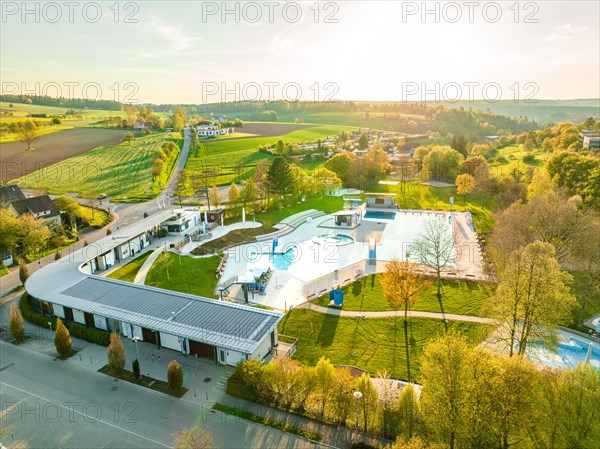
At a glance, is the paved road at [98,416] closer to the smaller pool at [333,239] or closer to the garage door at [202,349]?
the garage door at [202,349]

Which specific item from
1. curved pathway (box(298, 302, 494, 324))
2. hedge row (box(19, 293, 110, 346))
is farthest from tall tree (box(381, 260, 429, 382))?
hedge row (box(19, 293, 110, 346))

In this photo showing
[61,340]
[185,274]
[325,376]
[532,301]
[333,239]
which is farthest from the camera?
[333,239]

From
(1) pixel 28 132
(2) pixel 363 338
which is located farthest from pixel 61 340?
(1) pixel 28 132

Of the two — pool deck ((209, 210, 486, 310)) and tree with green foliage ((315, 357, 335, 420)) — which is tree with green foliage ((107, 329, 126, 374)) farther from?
tree with green foliage ((315, 357, 335, 420))

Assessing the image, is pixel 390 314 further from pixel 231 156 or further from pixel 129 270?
pixel 231 156

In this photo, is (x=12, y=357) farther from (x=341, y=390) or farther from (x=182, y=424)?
(x=341, y=390)
